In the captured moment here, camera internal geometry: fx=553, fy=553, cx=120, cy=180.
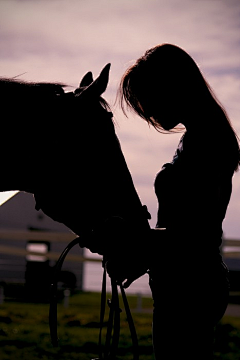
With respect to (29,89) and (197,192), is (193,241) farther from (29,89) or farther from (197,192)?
(29,89)

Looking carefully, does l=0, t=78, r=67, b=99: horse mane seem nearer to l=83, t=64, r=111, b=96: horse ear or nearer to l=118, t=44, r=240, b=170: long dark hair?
l=83, t=64, r=111, b=96: horse ear

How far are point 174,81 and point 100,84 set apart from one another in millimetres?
360

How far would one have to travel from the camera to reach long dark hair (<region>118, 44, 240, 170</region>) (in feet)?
7.72

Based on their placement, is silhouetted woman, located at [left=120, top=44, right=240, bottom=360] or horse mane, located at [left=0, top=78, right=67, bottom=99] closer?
silhouetted woman, located at [left=120, top=44, right=240, bottom=360]

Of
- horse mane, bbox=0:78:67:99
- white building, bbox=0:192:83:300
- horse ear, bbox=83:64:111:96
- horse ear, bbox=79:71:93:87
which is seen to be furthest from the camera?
white building, bbox=0:192:83:300

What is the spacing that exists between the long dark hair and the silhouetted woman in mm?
49

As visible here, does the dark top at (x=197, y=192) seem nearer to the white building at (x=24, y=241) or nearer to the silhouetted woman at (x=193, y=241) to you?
the silhouetted woman at (x=193, y=241)

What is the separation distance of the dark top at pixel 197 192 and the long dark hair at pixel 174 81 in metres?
0.14

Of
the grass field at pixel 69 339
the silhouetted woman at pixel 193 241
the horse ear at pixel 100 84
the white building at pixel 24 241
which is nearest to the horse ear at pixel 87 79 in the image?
the horse ear at pixel 100 84

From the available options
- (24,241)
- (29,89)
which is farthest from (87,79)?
(24,241)

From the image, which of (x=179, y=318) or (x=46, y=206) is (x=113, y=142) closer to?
(x=46, y=206)

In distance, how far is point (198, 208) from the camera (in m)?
2.15

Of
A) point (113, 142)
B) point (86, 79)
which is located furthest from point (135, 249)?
point (86, 79)

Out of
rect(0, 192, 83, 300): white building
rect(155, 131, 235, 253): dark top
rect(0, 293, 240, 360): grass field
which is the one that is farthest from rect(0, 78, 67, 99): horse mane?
rect(0, 192, 83, 300): white building
